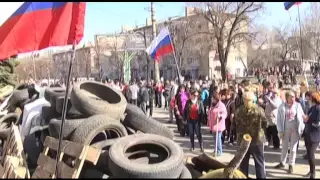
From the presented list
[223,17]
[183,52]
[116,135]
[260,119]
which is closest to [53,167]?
[116,135]

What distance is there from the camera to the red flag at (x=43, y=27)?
5906mm

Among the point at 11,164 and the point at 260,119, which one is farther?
the point at 260,119

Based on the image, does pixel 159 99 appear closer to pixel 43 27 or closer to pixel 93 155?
pixel 93 155

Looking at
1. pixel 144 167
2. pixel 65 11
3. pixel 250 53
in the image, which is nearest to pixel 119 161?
pixel 144 167

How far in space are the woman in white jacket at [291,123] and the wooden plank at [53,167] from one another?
186 inches

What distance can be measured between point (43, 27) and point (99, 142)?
2706 millimetres

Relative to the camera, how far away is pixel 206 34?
5003 cm

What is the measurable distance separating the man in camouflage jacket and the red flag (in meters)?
3.34

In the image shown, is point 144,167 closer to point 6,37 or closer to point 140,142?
point 140,142

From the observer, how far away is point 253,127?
782 centimetres

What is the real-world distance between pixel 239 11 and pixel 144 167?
42376 mm

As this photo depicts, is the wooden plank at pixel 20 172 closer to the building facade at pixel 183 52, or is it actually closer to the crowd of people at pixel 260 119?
the crowd of people at pixel 260 119

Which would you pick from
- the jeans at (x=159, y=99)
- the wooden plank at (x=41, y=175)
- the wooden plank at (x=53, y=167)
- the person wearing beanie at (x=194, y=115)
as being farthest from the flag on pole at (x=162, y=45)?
the wooden plank at (x=41, y=175)

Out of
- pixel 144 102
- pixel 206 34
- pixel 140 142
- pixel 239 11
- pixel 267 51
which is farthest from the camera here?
pixel 267 51
